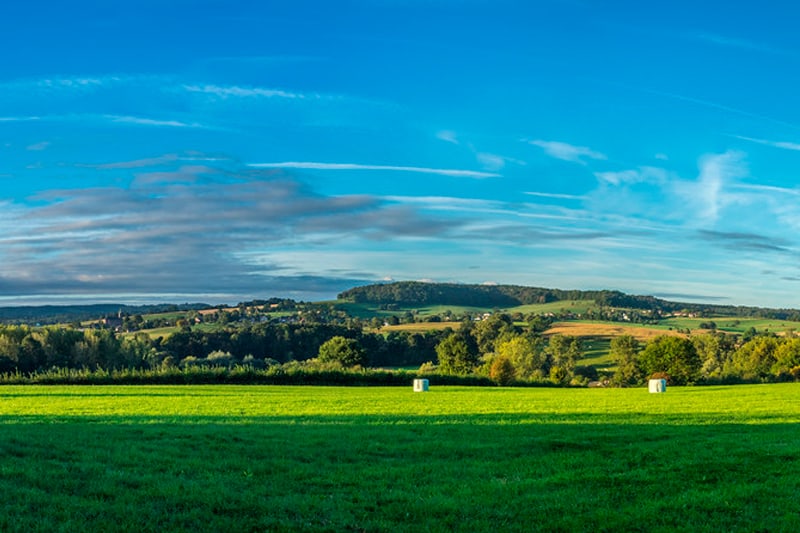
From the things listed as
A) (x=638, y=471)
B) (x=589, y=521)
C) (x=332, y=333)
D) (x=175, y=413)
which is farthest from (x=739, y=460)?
(x=332, y=333)

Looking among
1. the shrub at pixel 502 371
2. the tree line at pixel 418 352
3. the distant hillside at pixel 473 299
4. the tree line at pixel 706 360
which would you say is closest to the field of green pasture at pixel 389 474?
the tree line at pixel 418 352

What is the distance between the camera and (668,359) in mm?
92688

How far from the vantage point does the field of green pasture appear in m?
12.1

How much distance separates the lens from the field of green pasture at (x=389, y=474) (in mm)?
12109

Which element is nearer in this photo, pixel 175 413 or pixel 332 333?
pixel 175 413

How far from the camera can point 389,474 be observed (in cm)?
1631

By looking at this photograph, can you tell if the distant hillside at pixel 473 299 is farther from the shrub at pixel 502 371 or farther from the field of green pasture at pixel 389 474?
the field of green pasture at pixel 389 474

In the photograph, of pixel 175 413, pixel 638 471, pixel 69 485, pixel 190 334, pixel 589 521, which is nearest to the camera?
pixel 589 521

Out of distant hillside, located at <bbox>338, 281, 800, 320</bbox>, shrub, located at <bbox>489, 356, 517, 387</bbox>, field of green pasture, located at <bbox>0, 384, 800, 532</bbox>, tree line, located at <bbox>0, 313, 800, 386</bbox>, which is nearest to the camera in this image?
field of green pasture, located at <bbox>0, 384, 800, 532</bbox>

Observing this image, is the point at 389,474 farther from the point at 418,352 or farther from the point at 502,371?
the point at 418,352

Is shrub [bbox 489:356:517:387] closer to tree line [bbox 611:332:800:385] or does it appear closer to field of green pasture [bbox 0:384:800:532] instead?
tree line [bbox 611:332:800:385]

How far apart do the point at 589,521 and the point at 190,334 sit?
109706mm

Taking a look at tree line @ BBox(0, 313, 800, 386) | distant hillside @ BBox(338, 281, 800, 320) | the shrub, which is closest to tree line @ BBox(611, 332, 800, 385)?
tree line @ BBox(0, 313, 800, 386)

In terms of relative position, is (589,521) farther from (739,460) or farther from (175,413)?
(175,413)
